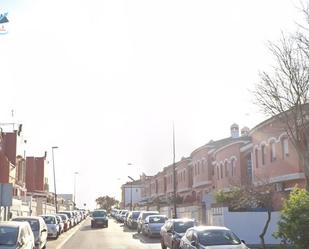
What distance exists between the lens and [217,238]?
17656 mm

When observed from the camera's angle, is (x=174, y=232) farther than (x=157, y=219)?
No

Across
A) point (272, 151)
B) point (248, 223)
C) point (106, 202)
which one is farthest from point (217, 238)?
point (106, 202)

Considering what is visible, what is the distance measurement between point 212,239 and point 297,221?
106 inches

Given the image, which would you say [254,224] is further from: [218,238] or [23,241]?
[23,241]

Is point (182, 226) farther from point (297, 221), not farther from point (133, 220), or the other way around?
point (133, 220)

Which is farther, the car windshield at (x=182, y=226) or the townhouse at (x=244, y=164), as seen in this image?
the townhouse at (x=244, y=164)

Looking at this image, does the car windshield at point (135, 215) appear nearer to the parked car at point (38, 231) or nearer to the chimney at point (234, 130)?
the chimney at point (234, 130)

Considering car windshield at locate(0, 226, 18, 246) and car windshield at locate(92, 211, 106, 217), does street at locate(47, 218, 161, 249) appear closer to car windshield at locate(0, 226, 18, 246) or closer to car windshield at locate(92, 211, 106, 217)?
car windshield at locate(0, 226, 18, 246)

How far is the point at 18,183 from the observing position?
59.2 meters

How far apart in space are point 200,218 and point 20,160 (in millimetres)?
27866

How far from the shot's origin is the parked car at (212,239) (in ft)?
56.0

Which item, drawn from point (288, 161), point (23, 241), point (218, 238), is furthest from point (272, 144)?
point (23, 241)

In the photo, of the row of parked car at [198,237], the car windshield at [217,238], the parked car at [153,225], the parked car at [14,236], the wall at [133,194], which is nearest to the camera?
the parked car at [14,236]

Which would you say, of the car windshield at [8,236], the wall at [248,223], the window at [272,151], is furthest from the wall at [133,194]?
the car windshield at [8,236]
